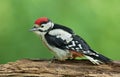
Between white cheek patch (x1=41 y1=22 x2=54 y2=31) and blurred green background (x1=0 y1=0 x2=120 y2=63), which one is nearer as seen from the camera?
white cheek patch (x1=41 y1=22 x2=54 y2=31)

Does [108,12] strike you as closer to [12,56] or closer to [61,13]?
[61,13]

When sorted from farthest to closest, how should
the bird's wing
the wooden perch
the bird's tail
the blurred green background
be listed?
the blurred green background → the bird's wing → the bird's tail → the wooden perch

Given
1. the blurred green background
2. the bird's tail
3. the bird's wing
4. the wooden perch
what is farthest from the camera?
the blurred green background

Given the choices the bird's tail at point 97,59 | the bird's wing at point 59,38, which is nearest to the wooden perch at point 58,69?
the bird's tail at point 97,59

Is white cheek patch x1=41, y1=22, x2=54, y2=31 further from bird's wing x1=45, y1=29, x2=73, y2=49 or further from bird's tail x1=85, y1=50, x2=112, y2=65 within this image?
bird's tail x1=85, y1=50, x2=112, y2=65

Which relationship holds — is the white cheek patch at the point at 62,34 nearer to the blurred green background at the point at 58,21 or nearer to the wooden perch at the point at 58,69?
the wooden perch at the point at 58,69

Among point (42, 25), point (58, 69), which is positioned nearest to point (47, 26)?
point (42, 25)

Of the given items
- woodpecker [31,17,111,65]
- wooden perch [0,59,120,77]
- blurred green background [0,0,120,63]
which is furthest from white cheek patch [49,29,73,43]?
blurred green background [0,0,120,63]
